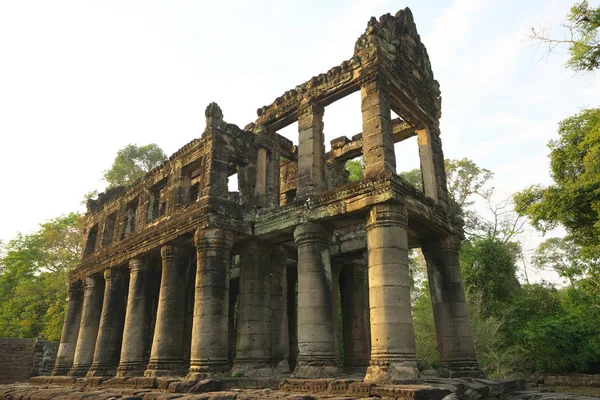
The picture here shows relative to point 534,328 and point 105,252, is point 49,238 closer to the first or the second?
point 105,252

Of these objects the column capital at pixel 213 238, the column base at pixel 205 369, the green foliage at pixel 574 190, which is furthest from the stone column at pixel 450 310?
the green foliage at pixel 574 190

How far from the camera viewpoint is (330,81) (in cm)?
1160

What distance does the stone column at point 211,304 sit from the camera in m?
10.3

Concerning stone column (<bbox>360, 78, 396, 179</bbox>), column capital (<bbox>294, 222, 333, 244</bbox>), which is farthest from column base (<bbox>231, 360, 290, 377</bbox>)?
stone column (<bbox>360, 78, 396, 179</bbox>)

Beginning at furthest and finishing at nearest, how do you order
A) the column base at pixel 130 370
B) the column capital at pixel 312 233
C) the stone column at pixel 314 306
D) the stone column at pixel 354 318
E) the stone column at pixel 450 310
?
the stone column at pixel 354 318
the column base at pixel 130 370
the stone column at pixel 450 310
the column capital at pixel 312 233
the stone column at pixel 314 306

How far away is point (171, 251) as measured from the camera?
12719mm

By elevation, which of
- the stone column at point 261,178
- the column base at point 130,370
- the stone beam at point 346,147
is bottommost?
the column base at point 130,370

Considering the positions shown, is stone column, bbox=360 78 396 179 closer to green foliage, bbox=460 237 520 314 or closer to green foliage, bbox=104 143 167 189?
green foliage, bbox=460 237 520 314

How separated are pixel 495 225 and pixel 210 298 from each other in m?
22.4

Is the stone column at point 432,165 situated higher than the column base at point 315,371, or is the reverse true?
the stone column at point 432,165

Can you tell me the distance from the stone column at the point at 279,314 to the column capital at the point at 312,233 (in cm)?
241

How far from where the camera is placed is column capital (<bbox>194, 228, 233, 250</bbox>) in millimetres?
11305

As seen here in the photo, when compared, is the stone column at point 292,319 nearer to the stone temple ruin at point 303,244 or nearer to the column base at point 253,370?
the stone temple ruin at point 303,244

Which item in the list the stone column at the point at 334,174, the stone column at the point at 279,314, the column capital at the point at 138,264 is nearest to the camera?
the stone column at the point at 279,314
